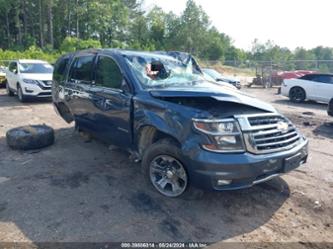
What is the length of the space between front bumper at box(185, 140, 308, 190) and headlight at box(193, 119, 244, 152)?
68 mm

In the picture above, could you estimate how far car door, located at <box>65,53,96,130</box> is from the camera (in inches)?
213

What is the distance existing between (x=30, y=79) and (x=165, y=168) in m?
9.54

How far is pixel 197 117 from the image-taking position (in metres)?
3.45

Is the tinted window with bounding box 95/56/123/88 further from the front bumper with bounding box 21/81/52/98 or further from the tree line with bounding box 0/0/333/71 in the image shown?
the tree line with bounding box 0/0/333/71

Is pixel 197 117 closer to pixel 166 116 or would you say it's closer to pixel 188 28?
pixel 166 116

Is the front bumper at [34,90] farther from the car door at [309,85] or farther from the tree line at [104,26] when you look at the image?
the tree line at [104,26]

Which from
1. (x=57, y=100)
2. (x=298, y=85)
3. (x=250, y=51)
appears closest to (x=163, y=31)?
(x=250, y=51)

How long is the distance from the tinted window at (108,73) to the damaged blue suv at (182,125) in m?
0.02

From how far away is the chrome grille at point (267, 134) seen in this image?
3.40m

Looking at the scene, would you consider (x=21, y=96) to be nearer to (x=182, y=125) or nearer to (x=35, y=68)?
(x=35, y=68)

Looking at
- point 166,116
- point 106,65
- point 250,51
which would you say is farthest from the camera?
point 250,51

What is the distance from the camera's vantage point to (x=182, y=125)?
11.7 feet

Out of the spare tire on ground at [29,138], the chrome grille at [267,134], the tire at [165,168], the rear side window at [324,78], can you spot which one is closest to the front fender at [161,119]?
the tire at [165,168]

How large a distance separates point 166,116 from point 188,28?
50.5m
